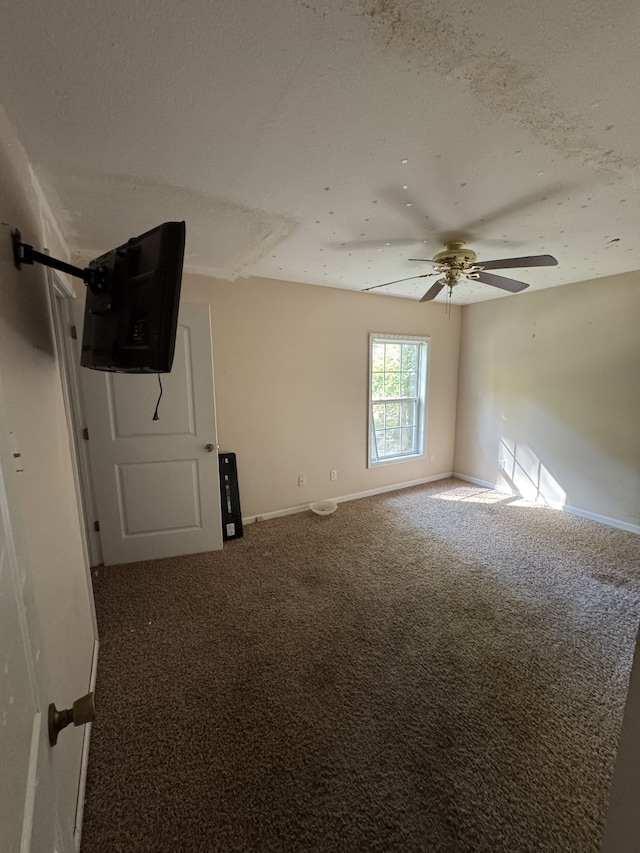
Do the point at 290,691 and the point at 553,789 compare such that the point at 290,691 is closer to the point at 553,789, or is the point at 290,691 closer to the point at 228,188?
the point at 553,789

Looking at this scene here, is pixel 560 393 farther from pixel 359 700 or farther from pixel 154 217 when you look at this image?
pixel 154 217

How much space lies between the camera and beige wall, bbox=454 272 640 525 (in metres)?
3.17

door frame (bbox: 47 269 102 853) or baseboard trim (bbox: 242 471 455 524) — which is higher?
door frame (bbox: 47 269 102 853)

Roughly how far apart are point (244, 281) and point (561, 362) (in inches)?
131

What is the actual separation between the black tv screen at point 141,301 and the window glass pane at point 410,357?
3.73 meters

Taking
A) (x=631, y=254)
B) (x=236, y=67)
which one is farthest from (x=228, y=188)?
(x=631, y=254)

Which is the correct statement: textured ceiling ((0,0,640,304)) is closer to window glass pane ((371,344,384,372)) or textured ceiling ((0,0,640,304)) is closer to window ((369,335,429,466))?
window glass pane ((371,344,384,372))

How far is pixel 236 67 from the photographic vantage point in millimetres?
1029

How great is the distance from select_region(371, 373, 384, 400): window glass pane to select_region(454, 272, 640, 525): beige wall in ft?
4.16

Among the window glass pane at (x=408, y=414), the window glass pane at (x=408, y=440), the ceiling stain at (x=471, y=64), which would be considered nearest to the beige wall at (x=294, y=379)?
the window glass pane at (x=408, y=440)

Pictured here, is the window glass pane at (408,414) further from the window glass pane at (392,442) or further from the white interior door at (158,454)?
the white interior door at (158,454)

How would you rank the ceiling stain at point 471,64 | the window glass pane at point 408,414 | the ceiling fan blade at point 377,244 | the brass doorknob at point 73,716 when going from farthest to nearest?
the window glass pane at point 408,414, the ceiling fan blade at point 377,244, the ceiling stain at point 471,64, the brass doorknob at point 73,716

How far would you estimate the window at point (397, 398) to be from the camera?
13.7 ft

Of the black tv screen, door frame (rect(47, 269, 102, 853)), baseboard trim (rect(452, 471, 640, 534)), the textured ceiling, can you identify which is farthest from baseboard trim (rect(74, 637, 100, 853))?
baseboard trim (rect(452, 471, 640, 534))
